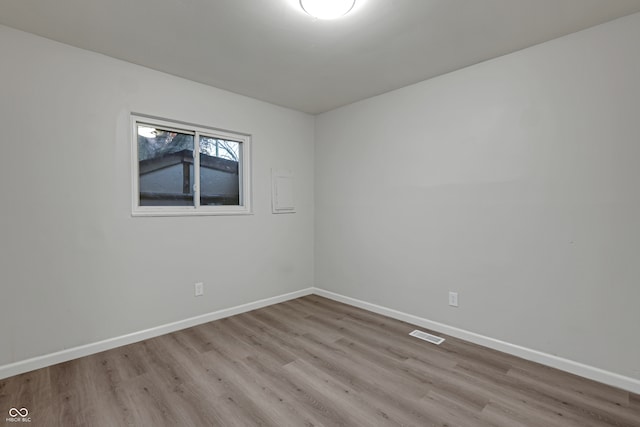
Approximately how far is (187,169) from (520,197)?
3112 millimetres

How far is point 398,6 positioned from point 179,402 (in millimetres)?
2856

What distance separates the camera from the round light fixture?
1.85 meters

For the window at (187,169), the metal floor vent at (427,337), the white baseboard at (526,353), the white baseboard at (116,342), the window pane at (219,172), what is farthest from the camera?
the window pane at (219,172)

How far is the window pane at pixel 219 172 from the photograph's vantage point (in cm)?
334

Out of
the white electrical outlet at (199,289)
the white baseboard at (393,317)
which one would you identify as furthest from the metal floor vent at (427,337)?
the white electrical outlet at (199,289)

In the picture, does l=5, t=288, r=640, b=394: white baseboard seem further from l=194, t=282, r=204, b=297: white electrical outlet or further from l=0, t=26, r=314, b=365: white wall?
l=194, t=282, r=204, b=297: white electrical outlet

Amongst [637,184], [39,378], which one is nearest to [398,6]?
[637,184]

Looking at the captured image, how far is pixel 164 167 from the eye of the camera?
3049 millimetres

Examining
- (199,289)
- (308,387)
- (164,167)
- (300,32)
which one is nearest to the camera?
(308,387)

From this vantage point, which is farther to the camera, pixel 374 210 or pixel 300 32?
pixel 374 210

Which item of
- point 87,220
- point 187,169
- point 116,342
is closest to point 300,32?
point 187,169

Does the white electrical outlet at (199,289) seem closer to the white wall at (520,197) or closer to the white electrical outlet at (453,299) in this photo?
the white wall at (520,197)

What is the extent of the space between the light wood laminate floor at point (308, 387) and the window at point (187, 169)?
1297 mm

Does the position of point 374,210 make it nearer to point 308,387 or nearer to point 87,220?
point 308,387
